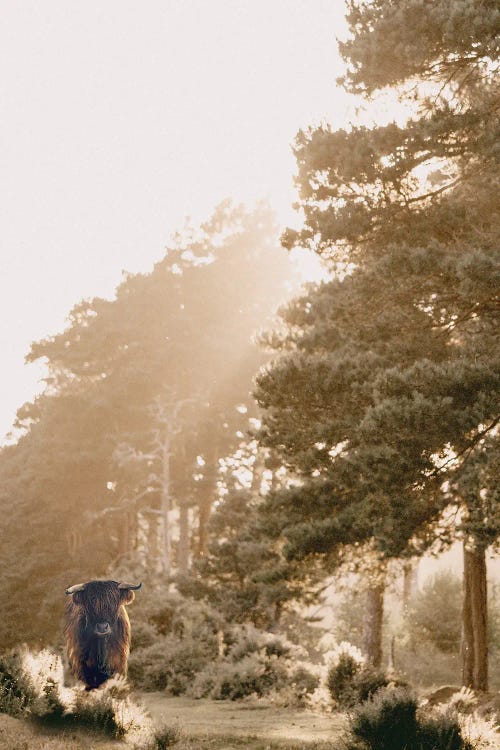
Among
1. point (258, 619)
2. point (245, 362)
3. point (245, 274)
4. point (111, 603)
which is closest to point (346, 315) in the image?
point (111, 603)

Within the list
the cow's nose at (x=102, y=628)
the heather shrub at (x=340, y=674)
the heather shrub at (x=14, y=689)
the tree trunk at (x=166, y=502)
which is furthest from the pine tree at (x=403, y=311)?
the tree trunk at (x=166, y=502)

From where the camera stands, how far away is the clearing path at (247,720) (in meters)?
10.2

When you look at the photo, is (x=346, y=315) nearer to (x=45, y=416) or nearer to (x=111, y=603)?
(x=111, y=603)

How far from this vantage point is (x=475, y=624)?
15477 millimetres

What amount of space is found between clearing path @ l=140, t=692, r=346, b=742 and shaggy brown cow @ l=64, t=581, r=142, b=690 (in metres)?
1.02

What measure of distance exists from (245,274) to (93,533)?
14.8 meters

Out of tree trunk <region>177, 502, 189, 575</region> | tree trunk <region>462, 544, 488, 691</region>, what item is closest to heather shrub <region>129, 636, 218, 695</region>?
tree trunk <region>462, 544, 488, 691</region>

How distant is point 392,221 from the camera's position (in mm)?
13570

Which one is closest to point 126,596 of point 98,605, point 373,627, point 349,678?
point 98,605

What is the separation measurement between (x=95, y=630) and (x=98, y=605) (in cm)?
33

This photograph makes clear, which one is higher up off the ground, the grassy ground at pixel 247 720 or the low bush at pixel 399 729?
the low bush at pixel 399 729

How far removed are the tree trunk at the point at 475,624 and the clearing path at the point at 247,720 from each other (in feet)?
12.6

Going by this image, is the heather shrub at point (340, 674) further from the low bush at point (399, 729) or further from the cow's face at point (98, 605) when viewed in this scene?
the cow's face at point (98, 605)

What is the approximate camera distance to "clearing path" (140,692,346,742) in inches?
403
